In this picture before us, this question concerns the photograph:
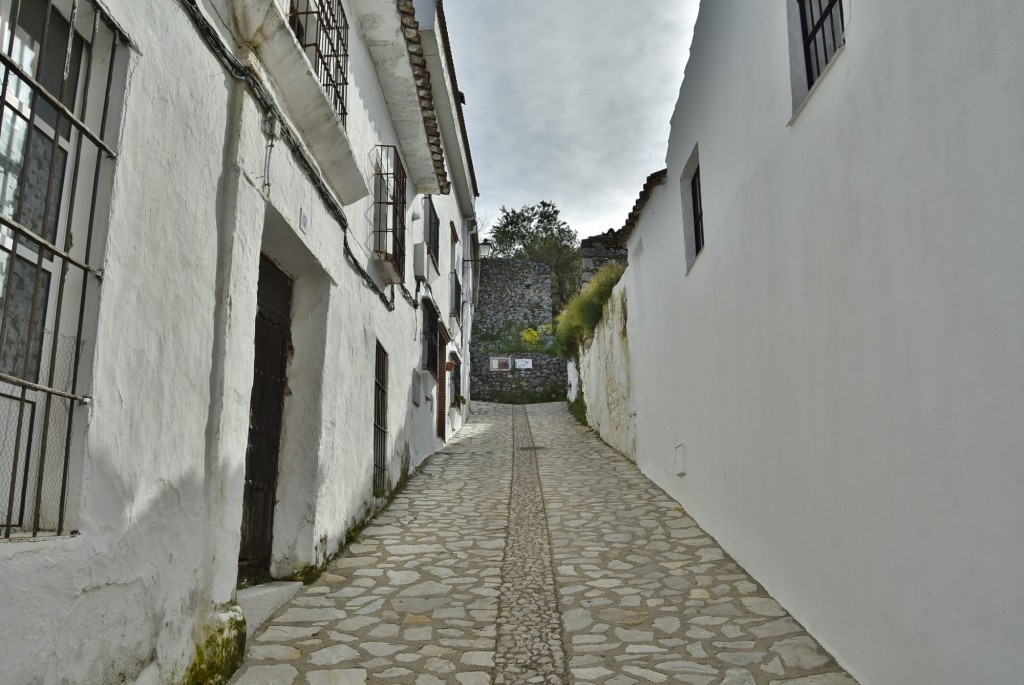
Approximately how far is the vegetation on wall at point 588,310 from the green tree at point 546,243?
13.9 metres

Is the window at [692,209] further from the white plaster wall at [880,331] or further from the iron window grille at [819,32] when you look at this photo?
the iron window grille at [819,32]

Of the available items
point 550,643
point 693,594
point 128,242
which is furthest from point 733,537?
point 128,242

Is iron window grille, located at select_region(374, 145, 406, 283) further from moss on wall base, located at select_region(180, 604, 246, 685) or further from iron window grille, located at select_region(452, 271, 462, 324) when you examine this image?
iron window grille, located at select_region(452, 271, 462, 324)

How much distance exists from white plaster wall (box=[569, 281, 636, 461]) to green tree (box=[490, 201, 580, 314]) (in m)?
16.3

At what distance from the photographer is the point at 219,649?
12.0 ft

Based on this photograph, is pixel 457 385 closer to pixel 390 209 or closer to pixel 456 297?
pixel 456 297

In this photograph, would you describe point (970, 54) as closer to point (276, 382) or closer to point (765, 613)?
point (765, 613)

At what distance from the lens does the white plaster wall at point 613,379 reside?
11.1m

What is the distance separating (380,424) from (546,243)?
26035mm

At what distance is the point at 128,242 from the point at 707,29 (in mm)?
5274

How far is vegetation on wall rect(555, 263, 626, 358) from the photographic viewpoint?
13242 millimetres

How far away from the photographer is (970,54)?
269 centimetres

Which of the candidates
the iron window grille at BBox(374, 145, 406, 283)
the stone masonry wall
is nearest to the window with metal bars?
the iron window grille at BBox(374, 145, 406, 283)

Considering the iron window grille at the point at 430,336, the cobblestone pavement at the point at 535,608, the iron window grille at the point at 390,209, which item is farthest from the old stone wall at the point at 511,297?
the cobblestone pavement at the point at 535,608
